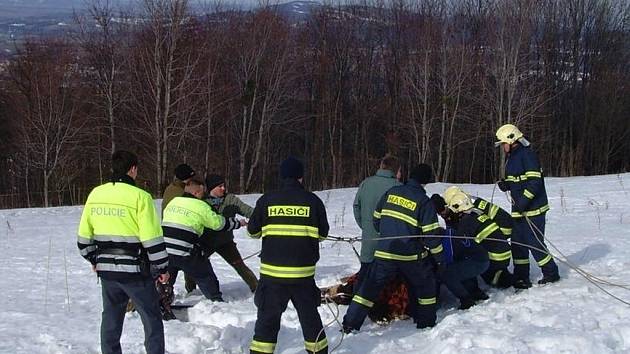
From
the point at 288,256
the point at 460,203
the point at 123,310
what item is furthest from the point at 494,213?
the point at 123,310

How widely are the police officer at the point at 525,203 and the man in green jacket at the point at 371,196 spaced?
60.1 inches

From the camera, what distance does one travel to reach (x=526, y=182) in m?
8.19

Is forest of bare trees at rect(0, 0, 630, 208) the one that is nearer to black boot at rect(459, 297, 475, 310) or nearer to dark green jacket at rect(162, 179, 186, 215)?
dark green jacket at rect(162, 179, 186, 215)

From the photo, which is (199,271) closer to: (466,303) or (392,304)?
(392,304)

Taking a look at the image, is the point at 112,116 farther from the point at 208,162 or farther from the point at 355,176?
the point at 355,176

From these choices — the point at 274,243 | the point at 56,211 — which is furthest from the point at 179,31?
the point at 274,243

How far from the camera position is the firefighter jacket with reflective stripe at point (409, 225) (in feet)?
22.7

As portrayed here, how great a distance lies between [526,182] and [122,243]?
17.2ft

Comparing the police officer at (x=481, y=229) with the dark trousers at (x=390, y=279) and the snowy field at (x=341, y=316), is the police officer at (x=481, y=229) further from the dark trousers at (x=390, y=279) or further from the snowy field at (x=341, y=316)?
the dark trousers at (x=390, y=279)

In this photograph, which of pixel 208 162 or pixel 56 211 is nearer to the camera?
pixel 56 211

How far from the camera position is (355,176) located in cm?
4016

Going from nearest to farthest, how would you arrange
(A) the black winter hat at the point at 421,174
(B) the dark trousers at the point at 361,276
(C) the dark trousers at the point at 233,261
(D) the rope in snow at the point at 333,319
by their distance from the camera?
(D) the rope in snow at the point at 333,319 → (A) the black winter hat at the point at 421,174 → (B) the dark trousers at the point at 361,276 → (C) the dark trousers at the point at 233,261

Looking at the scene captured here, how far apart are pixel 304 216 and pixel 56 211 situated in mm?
16642

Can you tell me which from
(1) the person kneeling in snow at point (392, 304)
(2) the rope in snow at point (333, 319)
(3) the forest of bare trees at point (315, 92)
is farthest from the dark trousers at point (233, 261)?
(3) the forest of bare trees at point (315, 92)
